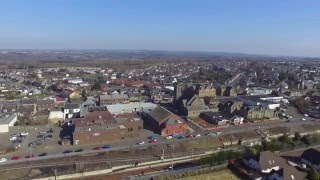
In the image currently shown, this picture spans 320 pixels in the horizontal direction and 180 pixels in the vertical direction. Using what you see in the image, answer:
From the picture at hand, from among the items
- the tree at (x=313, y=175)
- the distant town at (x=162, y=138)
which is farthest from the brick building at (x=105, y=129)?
the tree at (x=313, y=175)

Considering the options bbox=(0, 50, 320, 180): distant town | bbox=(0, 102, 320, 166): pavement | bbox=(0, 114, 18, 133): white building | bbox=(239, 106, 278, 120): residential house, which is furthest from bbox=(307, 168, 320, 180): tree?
bbox=(0, 114, 18, 133): white building

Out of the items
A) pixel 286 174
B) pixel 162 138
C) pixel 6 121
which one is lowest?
pixel 162 138

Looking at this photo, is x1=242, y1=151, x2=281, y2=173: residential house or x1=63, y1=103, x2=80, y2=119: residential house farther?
x1=63, y1=103, x2=80, y2=119: residential house

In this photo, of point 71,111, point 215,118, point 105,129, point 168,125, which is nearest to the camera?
point 105,129

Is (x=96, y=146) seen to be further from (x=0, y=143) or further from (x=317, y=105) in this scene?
(x=317, y=105)

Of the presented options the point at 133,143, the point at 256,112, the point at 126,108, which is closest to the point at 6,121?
the point at 126,108

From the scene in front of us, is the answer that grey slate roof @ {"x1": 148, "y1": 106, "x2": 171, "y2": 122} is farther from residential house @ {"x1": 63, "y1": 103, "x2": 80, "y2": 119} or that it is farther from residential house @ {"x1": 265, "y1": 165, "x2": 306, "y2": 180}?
residential house @ {"x1": 265, "y1": 165, "x2": 306, "y2": 180}

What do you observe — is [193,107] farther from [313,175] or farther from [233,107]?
[313,175]

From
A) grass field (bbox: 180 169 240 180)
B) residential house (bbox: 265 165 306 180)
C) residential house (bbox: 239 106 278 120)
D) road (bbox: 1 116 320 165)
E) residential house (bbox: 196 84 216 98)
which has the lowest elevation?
grass field (bbox: 180 169 240 180)
